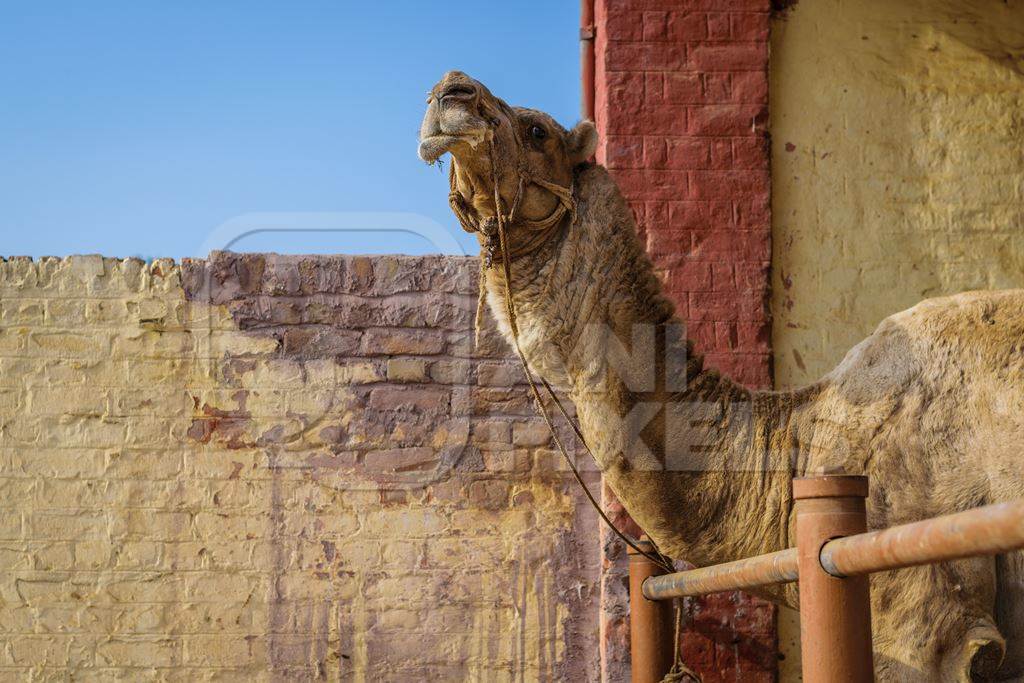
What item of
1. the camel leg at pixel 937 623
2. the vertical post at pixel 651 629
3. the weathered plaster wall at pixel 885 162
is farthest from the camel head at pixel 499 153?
the weathered plaster wall at pixel 885 162

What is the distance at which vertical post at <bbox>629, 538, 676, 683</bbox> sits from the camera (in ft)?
13.6

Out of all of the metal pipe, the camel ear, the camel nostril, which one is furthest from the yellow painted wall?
the camel nostril

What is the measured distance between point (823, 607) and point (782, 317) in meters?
3.06

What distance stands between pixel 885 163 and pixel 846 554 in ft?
12.2

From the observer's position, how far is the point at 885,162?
5.40 metres

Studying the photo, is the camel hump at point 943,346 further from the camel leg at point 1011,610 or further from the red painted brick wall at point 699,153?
the red painted brick wall at point 699,153

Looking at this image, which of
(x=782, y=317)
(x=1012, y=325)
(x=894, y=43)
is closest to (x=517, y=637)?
(x=782, y=317)

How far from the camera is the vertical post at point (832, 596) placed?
2.25 metres

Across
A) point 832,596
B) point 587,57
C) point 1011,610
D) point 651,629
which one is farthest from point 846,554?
point 587,57

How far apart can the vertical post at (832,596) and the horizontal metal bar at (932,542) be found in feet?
0.14

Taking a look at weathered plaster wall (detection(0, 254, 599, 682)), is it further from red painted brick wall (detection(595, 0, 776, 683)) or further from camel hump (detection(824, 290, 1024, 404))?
camel hump (detection(824, 290, 1024, 404))

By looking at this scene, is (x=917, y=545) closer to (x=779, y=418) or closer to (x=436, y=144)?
(x=779, y=418)

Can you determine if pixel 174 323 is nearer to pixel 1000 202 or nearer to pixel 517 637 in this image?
pixel 517 637

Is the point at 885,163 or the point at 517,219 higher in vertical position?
the point at 885,163
